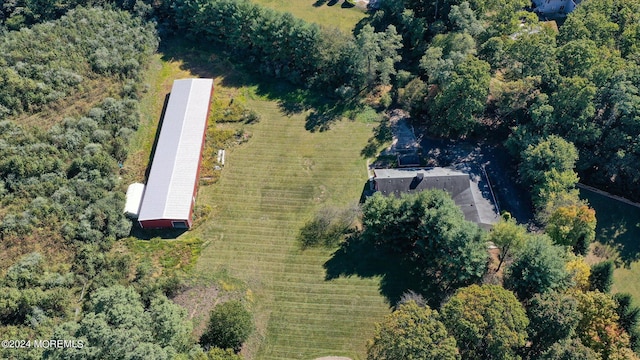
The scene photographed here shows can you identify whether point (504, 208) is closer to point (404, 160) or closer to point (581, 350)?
point (404, 160)

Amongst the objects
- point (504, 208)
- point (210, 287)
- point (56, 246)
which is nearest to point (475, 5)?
point (504, 208)

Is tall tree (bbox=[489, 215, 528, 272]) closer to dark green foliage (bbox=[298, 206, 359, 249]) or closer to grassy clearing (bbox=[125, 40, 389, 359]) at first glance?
grassy clearing (bbox=[125, 40, 389, 359])

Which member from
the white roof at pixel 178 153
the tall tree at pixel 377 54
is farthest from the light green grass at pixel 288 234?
the tall tree at pixel 377 54

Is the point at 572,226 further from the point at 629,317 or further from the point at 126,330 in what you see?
the point at 126,330

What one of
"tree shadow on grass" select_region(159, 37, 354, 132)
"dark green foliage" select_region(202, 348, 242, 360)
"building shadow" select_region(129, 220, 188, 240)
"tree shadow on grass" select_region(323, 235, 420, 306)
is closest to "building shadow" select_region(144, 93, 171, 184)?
"building shadow" select_region(129, 220, 188, 240)

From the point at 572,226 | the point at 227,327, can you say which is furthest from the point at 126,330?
the point at 572,226

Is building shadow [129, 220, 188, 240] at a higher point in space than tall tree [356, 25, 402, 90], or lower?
lower
